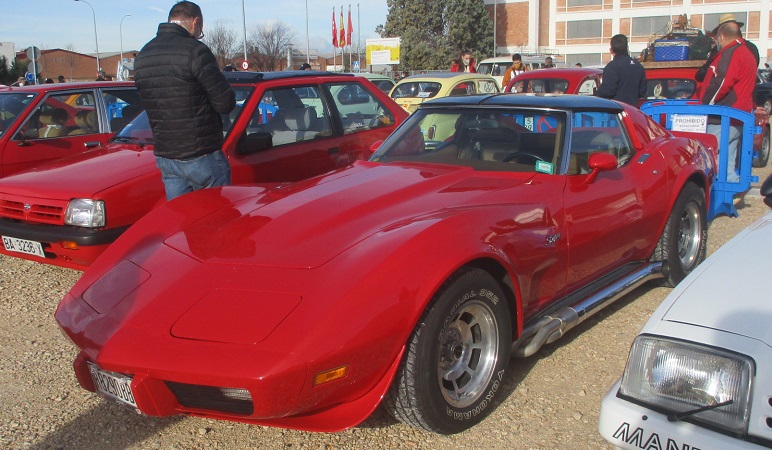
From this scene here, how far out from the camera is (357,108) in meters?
6.26

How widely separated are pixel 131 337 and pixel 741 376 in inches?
80.9

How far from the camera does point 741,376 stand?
1.83 m

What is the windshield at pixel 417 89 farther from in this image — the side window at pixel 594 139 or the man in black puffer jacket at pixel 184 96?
the man in black puffer jacket at pixel 184 96

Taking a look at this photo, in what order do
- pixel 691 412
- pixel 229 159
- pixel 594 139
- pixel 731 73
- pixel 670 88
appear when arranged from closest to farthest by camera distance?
pixel 691 412
pixel 594 139
pixel 229 159
pixel 731 73
pixel 670 88

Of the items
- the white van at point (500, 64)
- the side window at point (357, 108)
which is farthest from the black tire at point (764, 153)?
the white van at point (500, 64)

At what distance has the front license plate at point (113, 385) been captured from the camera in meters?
2.54

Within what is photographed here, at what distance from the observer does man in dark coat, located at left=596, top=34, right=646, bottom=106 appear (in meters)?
8.04

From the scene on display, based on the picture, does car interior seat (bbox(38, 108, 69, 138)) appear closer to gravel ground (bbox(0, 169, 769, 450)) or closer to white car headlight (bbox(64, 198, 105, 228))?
white car headlight (bbox(64, 198, 105, 228))

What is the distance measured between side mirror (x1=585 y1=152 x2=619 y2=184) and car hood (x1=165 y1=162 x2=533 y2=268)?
39 centimetres

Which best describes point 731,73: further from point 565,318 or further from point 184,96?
point 184,96

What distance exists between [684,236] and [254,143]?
→ 3213 mm

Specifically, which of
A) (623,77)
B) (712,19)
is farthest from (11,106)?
(712,19)

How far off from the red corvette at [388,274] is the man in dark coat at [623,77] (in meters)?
3.91

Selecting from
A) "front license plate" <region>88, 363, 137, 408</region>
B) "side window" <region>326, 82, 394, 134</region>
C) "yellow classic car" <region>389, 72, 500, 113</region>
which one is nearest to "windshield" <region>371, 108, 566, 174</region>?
"side window" <region>326, 82, 394, 134</region>
